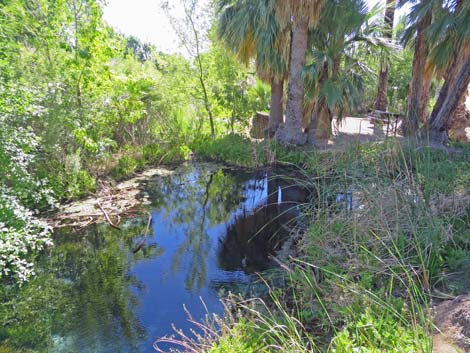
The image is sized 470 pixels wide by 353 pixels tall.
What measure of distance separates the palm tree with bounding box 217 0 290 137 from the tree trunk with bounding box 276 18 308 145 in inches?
18.4

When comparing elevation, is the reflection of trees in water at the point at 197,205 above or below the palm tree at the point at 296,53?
below

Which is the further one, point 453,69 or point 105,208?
point 453,69

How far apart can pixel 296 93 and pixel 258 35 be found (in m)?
1.86

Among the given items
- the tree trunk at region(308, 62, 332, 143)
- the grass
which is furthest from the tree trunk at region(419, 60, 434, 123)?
the grass

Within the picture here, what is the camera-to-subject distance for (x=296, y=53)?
8820 millimetres

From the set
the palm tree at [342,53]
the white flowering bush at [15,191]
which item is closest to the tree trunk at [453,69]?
the palm tree at [342,53]

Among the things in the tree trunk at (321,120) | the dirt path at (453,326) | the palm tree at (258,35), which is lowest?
the dirt path at (453,326)

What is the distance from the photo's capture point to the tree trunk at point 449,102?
856cm

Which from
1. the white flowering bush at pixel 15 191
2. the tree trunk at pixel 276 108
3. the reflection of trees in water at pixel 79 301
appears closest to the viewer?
the reflection of trees in water at pixel 79 301

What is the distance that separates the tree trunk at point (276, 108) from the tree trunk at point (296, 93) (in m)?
0.76

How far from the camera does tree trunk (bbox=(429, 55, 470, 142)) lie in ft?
28.1

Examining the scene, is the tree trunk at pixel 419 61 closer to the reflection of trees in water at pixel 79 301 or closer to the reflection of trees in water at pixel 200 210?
the reflection of trees in water at pixel 200 210

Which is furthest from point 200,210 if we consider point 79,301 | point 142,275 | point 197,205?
point 79,301

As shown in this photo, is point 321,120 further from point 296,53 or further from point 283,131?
point 296,53
